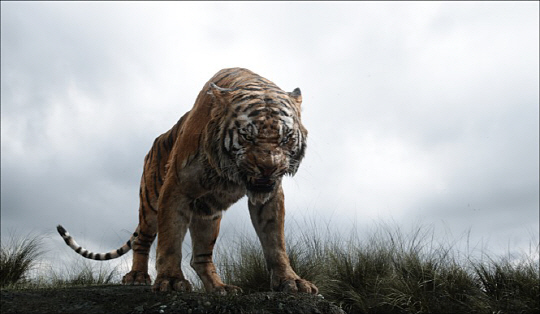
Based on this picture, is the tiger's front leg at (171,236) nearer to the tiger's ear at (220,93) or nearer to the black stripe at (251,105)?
the tiger's ear at (220,93)

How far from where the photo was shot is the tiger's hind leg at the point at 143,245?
5479 millimetres

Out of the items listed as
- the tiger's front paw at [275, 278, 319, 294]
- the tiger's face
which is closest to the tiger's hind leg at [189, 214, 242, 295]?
the tiger's front paw at [275, 278, 319, 294]

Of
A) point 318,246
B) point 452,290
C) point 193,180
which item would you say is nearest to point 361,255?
point 318,246

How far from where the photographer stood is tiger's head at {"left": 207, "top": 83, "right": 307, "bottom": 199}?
357cm

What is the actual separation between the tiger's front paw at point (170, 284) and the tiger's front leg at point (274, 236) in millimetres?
691

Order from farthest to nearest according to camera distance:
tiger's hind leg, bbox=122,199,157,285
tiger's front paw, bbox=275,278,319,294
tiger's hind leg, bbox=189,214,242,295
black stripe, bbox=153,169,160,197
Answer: tiger's hind leg, bbox=122,199,157,285, black stripe, bbox=153,169,160,197, tiger's hind leg, bbox=189,214,242,295, tiger's front paw, bbox=275,278,319,294

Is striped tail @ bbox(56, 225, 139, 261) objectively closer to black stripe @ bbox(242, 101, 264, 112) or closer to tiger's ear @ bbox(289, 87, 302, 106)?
tiger's ear @ bbox(289, 87, 302, 106)

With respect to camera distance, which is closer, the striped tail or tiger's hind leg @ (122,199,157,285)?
tiger's hind leg @ (122,199,157,285)

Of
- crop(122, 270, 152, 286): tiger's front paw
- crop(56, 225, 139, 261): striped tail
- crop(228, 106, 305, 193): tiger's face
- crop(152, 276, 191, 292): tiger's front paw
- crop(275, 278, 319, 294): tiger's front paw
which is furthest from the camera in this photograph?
crop(56, 225, 139, 261): striped tail

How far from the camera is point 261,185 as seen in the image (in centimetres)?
374

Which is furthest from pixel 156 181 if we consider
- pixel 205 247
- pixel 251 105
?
pixel 251 105

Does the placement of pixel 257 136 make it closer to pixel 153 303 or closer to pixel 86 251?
pixel 153 303

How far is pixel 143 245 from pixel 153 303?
202 centimetres

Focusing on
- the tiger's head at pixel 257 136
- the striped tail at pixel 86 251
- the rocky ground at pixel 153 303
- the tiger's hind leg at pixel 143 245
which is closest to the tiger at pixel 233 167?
the tiger's head at pixel 257 136
